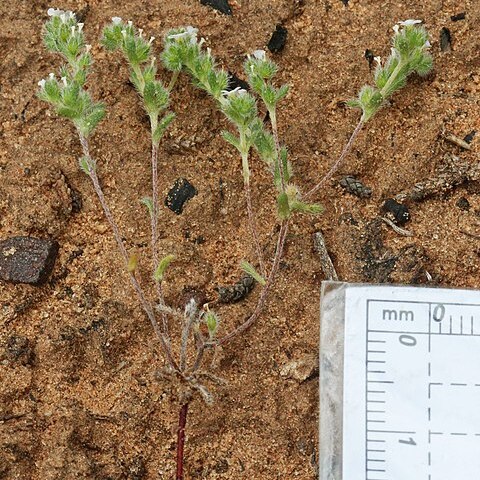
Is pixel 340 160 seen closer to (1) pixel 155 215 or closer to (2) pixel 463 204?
(2) pixel 463 204

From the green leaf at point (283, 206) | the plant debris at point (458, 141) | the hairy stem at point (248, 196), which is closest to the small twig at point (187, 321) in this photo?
the hairy stem at point (248, 196)

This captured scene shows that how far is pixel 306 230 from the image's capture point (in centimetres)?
402

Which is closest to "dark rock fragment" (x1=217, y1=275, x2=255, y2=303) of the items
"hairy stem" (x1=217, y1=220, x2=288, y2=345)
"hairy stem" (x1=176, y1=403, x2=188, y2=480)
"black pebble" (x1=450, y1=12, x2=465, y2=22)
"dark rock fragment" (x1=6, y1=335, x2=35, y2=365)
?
"hairy stem" (x1=217, y1=220, x2=288, y2=345)

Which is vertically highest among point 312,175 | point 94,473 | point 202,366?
point 312,175

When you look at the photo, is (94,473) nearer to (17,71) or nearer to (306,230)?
(306,230)

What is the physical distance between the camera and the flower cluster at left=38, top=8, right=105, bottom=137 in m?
3.50

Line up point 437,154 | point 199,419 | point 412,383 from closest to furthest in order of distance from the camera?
1. point 412,383
2. point 199,419
3. point 437,154

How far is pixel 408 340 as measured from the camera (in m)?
3.55

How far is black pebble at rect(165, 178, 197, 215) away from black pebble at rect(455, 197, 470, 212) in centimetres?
143

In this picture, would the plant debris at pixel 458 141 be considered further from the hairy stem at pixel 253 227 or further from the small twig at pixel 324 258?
the hairy stem at pixel 253 227

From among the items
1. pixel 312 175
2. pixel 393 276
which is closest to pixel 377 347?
pixel 393 276

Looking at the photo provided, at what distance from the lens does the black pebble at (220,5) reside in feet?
13.9

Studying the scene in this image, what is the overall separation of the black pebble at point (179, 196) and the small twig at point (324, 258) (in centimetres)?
71

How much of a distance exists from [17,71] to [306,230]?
1.85 meters
